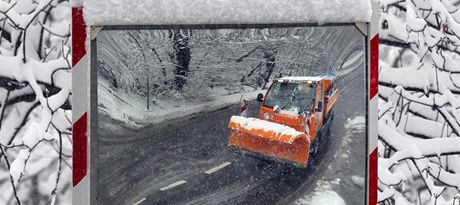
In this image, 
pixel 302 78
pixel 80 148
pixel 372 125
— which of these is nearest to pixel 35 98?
pixel 80 148

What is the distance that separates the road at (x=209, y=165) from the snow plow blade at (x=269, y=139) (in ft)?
0.10

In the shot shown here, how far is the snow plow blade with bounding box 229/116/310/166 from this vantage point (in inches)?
71.0

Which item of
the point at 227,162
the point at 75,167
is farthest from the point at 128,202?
the point at 227,162

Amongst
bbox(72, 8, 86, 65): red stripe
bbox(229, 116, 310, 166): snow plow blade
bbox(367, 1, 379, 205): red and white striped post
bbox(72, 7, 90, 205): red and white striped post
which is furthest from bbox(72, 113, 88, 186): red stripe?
bbox(367, 1, 379, 205): red and white striped post

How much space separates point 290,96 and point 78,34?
729 millimetres

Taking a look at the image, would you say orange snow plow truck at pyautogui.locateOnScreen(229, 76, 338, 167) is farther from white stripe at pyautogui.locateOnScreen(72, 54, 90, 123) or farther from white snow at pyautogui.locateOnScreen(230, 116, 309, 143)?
white stripe at pyautogui.locateOnScreen(72, 54, 90, 123)

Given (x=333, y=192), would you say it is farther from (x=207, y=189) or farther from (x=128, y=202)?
(x=128, y=202)

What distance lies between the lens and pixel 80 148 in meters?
1.69

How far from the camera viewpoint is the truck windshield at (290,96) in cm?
181

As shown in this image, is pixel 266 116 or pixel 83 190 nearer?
pixel 83 190

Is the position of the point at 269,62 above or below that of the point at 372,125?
above

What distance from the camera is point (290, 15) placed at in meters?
1.80

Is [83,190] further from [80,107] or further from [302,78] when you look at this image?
[302,78]

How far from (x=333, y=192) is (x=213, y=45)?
2.26ft
